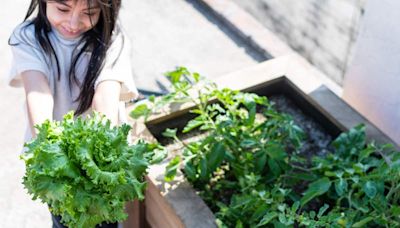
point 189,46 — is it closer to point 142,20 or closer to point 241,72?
point 142,20

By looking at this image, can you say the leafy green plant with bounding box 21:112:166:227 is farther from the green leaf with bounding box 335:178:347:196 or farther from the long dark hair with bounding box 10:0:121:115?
the green leaf with bounding box 335:178:347:196

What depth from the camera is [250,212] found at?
249 centimetres

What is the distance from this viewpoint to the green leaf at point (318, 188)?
2408 mm

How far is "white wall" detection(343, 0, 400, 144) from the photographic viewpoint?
9.12 ft

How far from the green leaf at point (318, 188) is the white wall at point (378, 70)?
2.05 ft

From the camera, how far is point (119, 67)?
2389 mm

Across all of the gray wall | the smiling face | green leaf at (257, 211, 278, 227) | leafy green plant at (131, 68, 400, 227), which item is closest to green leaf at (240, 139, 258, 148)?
leafy green plant at (131, 68, 400, 227)

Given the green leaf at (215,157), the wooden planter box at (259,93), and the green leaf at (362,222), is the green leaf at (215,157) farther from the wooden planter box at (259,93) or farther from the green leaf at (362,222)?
the green leaf at (362,222)

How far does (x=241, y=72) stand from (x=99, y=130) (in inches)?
54.4

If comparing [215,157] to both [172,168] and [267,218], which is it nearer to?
[172,168]

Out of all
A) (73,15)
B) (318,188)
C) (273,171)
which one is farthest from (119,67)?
(318,188)

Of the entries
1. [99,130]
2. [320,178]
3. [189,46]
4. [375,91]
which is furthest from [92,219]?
[189,46]

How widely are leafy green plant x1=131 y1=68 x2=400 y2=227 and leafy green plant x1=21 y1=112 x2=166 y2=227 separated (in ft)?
2.11

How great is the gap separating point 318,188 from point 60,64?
1.02 metres
